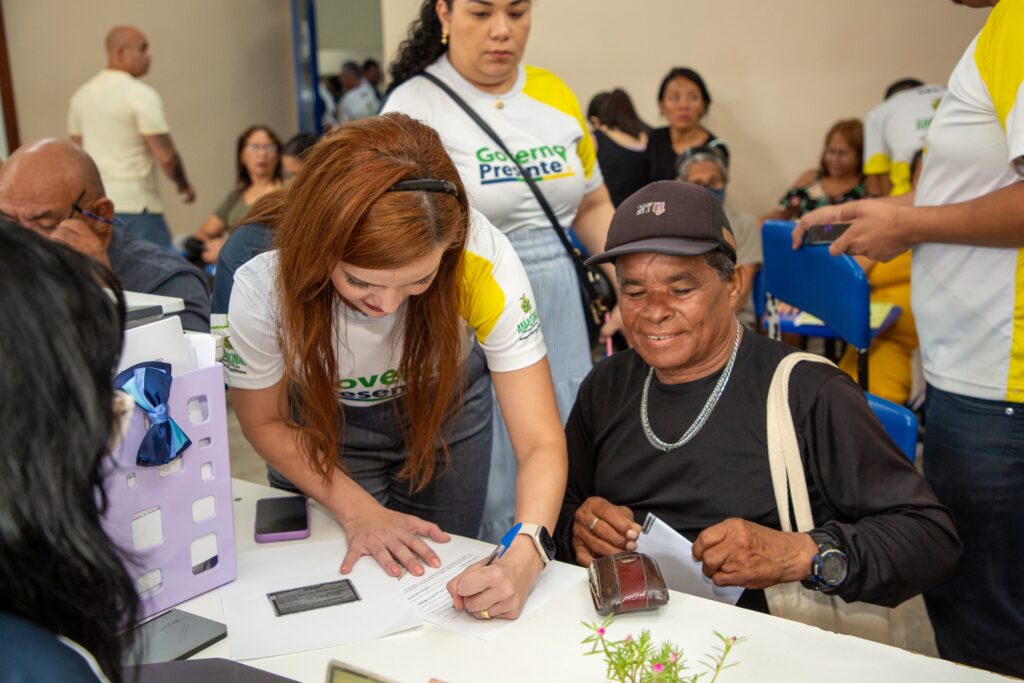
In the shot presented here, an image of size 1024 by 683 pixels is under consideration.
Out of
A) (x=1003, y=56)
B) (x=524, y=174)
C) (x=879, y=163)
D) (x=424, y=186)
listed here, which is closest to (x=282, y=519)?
(x=424, y=186)

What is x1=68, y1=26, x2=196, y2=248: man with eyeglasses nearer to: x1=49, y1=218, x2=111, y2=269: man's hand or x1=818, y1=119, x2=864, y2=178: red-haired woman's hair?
x1=49, y1=218, x2=111, y2=269: man's hand

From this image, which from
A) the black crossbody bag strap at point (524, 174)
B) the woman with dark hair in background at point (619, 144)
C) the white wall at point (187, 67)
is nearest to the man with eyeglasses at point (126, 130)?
the white wall at point (187, 67)

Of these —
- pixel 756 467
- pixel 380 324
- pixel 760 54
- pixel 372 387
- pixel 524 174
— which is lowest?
pixel 756 467

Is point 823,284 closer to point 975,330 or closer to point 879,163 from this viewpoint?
point 975,330

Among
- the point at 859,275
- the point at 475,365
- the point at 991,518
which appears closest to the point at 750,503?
the point at 991,518

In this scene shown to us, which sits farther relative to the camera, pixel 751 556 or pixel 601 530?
pixel 601 530

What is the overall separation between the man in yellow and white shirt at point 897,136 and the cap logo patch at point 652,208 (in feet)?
10.7

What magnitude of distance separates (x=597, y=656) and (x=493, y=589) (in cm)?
17

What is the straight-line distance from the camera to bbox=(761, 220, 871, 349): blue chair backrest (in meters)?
2.04

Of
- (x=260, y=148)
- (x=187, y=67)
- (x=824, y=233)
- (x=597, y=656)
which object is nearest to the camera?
(x=597, y=656)

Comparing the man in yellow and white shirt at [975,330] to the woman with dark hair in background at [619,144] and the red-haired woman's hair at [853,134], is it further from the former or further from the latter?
the red-haired woman's hair at [853,134]

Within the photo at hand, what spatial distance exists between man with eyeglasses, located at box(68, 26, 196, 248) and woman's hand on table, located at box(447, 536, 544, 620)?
418 cm

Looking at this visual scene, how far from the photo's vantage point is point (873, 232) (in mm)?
1783

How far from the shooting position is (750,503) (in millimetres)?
1542
